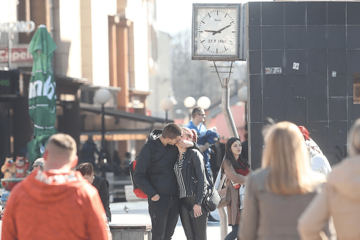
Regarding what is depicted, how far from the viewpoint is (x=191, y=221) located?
26.1 feet

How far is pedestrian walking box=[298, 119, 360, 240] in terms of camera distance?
3.72 metres

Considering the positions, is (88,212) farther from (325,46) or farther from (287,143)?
(325,46)

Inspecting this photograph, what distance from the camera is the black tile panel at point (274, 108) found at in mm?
11266

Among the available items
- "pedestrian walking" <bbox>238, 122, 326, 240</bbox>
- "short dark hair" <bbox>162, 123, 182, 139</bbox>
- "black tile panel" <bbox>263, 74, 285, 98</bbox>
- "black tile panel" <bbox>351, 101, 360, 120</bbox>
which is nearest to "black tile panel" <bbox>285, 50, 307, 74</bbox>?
"black tile panel" <bbox>263, 74, 285, 98</bbox>

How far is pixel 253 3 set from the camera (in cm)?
1117

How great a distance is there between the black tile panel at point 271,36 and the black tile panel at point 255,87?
Result: 496mm

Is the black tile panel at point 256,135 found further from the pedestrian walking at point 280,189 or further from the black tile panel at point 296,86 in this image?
the pedestrian walking at point 280,189

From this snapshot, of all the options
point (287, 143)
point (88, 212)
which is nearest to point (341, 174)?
point (287, 143)

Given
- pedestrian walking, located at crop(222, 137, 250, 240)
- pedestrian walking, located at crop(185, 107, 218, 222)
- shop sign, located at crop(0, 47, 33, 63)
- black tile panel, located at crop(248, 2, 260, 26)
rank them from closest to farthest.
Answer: pedestrian walking, located at crop(222, 137, 250, 240), pedestrian walking, located at crop(185, 107, 218, 222), black tile panel, located at crop(248, 2, 260, 26), shop sign, located at crop(0, 47, 33, 63)

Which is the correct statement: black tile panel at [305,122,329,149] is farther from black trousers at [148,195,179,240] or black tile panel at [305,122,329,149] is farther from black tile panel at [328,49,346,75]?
black trousers at [148,195,179,240]

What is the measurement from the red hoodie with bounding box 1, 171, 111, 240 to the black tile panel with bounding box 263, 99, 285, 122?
7129 mm

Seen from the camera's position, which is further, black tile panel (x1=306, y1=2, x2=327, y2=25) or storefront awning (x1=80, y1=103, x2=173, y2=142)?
storefront awning (x1=80, y1=103, x2=173, y2=142)

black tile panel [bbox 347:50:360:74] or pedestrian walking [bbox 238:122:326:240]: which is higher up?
black tile panel [bbox 347:50:360:74]

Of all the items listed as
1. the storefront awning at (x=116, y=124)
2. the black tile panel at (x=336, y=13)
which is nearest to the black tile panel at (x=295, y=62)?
the black tile panel at (x=336, y=13)
